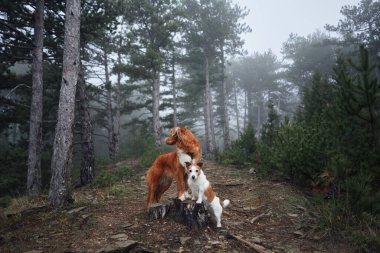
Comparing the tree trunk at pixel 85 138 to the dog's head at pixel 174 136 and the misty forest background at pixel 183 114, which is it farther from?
the dog's head at pixel 174 136

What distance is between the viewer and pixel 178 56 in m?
23.5

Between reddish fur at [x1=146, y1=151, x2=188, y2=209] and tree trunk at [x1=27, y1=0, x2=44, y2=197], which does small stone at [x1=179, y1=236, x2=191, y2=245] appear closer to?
reddish fur at [x1=146, y1=151, x2=188, y2=209]

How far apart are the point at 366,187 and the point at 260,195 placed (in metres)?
3.21

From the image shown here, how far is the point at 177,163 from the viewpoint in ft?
19.5

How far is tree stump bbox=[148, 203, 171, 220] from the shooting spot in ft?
19.5

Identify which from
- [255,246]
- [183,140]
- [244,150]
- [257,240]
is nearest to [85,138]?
[183,140]

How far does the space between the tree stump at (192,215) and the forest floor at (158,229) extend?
131mm

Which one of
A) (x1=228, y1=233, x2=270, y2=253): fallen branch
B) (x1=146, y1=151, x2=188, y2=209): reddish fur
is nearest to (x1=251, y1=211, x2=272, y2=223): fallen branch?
(x1=228, y1=233, x2=270, y2=253): fallen branch

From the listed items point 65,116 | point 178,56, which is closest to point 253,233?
point 65,116

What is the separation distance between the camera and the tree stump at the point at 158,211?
5.96 m

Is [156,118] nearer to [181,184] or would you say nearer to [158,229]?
[181,184]

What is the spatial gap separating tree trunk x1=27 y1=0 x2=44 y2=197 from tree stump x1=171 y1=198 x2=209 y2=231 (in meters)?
7.00

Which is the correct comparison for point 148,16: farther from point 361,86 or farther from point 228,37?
point 361,86

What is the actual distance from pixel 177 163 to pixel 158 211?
1145 millimetres
